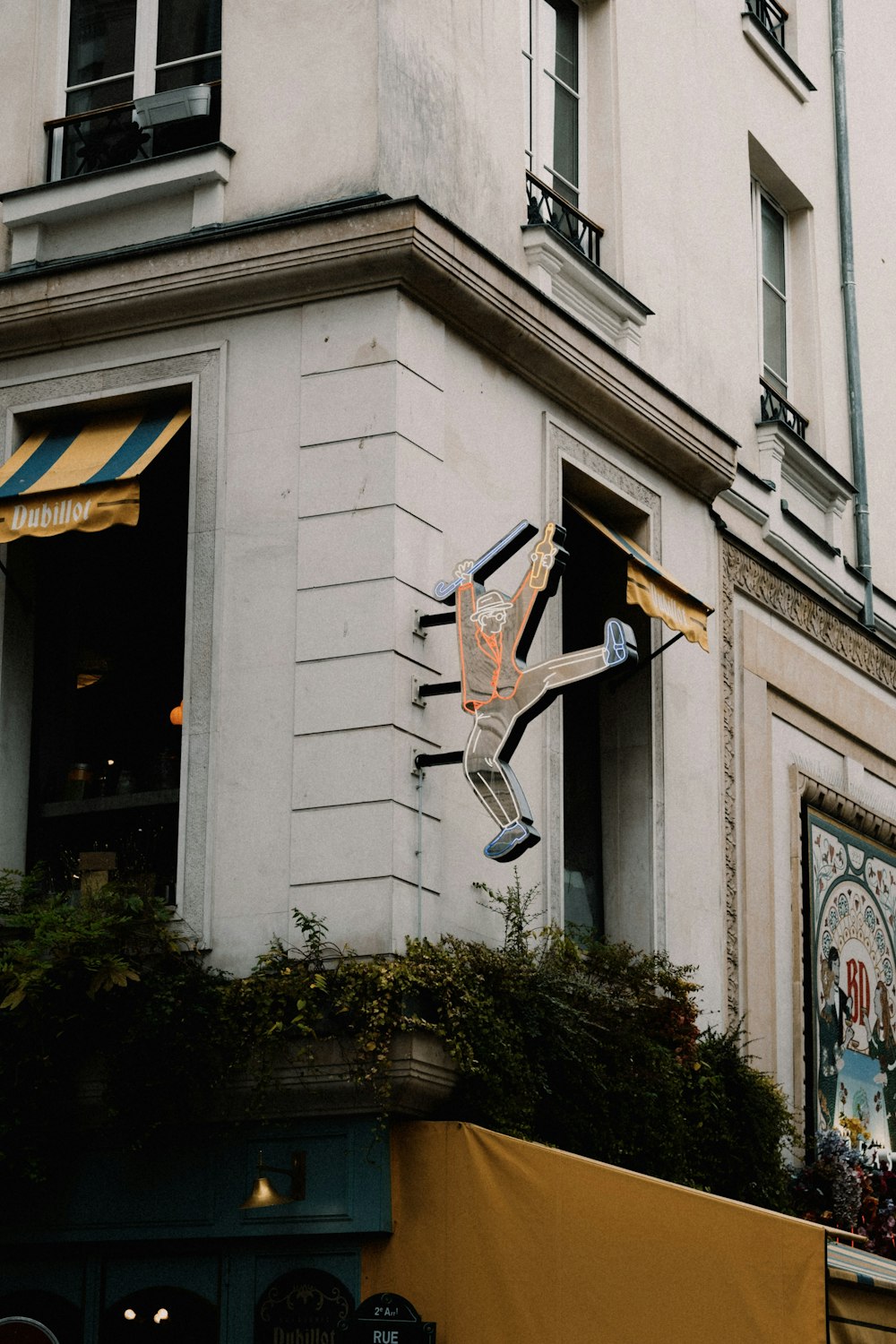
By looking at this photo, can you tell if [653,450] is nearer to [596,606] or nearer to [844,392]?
[596,606]

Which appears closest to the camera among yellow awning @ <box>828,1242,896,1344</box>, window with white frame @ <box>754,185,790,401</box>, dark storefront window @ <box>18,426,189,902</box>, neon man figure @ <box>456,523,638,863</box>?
yellow awning @ <box>828,1242,896,1344</box>

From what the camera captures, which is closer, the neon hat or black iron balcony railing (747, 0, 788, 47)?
the neon hat

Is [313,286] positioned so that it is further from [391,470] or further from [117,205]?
[117,205]

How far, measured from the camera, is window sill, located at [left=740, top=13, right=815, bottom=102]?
1834cm

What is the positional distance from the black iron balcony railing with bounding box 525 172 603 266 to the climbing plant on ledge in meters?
4.87

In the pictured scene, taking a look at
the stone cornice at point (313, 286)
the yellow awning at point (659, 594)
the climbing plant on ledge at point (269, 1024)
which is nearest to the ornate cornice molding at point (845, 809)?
the yellow awning at point (659, 594)

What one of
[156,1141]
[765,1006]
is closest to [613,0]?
[765,1006]

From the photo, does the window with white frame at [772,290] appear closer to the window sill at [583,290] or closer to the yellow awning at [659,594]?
the window sill at [583,290]

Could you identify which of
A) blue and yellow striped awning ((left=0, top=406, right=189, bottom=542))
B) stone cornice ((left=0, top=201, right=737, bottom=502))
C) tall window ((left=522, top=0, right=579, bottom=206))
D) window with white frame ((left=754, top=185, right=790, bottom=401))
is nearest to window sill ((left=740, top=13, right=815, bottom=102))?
window with white frame ((left=754, top=185, right=790, bottom=401))

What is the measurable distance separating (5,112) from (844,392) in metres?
8.06

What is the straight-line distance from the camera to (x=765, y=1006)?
50.9 feet

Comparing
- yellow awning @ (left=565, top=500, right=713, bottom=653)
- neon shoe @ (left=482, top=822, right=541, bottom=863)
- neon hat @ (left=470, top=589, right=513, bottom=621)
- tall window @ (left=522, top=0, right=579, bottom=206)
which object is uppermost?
tall window @ (left=522, top=0, right=579, bottom=206)

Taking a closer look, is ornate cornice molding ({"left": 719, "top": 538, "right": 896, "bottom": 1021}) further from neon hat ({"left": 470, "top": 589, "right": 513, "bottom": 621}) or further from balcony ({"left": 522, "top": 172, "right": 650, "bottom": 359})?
neon hat ({"left": 470, "top": 589, "right": 513, "bottom": 621})

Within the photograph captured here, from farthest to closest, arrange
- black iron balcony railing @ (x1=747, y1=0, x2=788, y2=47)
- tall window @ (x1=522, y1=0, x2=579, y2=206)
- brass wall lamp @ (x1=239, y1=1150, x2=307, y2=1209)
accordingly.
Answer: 1. black iron balcony railing @ (x1=747, y1=0, x2=788, y2=47)
2. tall window @ (x1=522, y1=0, x2=579, y2=206)
3. brass wall lamp @ (x1=239, y1=1150, x2=307, y2=1209)
